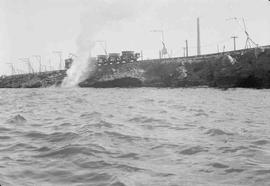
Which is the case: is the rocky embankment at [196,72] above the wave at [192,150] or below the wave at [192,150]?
above

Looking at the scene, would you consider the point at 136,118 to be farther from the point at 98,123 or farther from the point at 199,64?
the point at 199,64

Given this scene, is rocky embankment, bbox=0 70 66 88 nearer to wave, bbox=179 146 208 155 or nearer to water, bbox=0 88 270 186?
water, bbox=0 88 270 186

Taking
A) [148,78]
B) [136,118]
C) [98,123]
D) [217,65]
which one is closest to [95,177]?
[98,123]

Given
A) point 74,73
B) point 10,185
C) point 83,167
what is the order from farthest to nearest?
point 74,73, point 83,167, point 10,185

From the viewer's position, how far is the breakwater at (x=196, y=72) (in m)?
67.6

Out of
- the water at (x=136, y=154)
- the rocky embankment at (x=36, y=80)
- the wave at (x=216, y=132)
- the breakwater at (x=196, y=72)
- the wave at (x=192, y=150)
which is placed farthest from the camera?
the rocky embankment at (x=36, y=80)

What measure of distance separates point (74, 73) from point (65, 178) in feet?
321

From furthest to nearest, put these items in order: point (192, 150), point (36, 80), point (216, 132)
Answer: point (36, 80), point (216, 132), point (192, 150)

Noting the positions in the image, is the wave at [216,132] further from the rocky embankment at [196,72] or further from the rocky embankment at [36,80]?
the rocky embankment at [36,80]

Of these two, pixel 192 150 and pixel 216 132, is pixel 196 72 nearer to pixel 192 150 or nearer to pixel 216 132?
pixel 216 132

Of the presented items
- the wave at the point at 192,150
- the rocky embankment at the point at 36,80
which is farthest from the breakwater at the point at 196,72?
the wave at the point at 192,150

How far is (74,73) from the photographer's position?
10431 centimetres

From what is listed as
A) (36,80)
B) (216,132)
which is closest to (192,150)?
(216,132)

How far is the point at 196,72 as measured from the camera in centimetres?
7788
